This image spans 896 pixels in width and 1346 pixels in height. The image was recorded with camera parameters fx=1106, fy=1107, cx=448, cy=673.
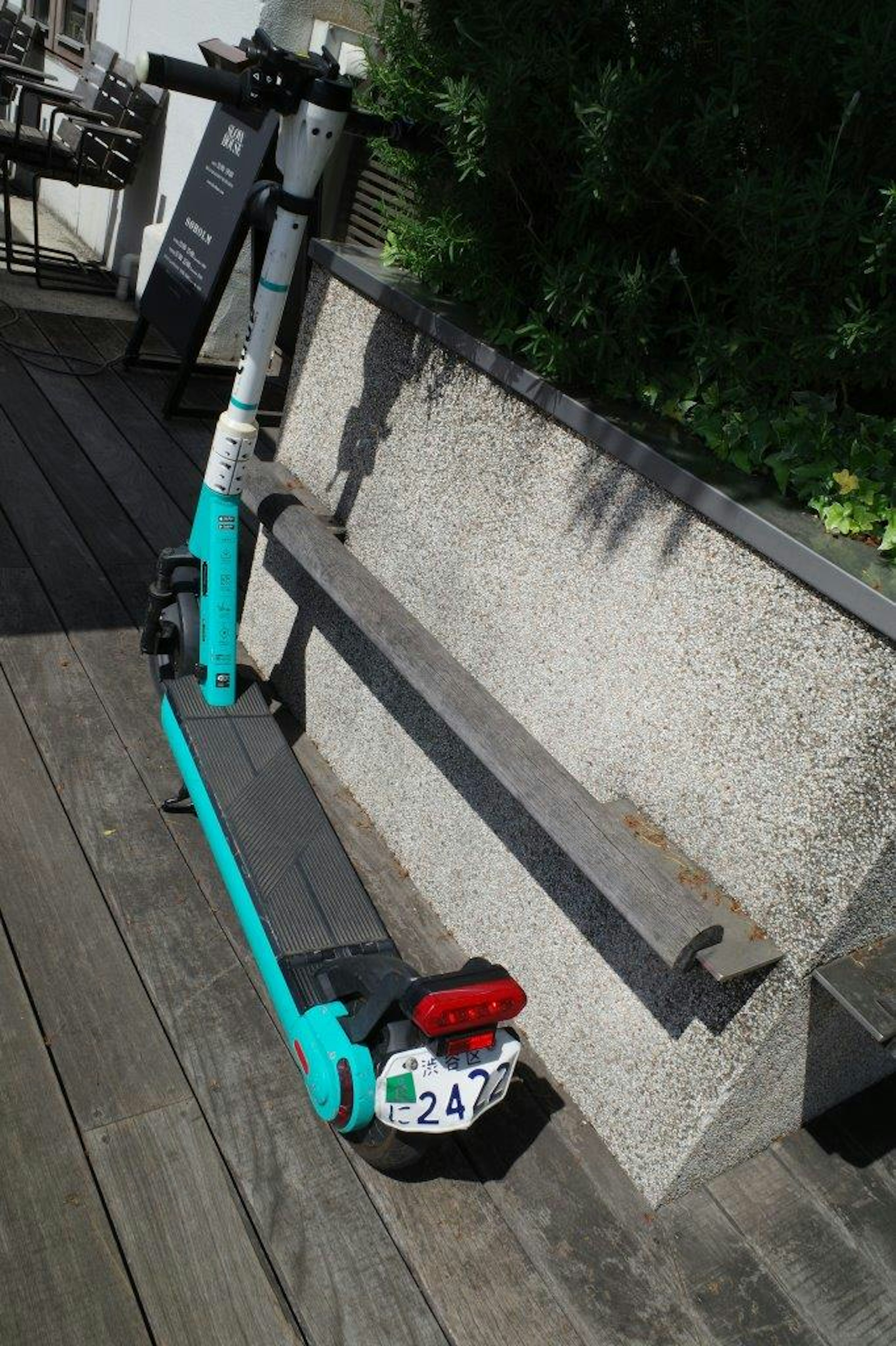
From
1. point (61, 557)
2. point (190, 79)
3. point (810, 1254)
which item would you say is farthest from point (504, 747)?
point (61, 557)

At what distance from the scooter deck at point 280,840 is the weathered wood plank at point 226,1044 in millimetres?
233

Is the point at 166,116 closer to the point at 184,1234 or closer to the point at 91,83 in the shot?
the point at 91,83

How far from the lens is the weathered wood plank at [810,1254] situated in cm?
229

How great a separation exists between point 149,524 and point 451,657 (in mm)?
2154

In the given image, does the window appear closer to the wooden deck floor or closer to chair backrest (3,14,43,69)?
chair backrest (3,14,43,69)

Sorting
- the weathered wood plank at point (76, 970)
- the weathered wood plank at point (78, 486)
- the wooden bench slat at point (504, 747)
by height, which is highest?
the wooden bench slat at point (504, 747)

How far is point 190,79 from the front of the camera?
248 cm

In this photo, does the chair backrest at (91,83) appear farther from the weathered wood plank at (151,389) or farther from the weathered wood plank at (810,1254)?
the weathered wood plank at (810,1254)

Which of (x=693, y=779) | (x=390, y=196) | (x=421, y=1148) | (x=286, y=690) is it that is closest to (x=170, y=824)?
(x=286, y=690)

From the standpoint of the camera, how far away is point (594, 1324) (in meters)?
2.17

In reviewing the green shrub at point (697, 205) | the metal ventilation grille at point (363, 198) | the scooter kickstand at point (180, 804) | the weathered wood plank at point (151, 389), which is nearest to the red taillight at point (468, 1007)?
the green shrub at point (697, 205)

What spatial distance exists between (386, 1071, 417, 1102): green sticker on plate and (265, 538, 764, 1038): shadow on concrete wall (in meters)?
0.53

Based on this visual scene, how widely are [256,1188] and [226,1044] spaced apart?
1.19 ft

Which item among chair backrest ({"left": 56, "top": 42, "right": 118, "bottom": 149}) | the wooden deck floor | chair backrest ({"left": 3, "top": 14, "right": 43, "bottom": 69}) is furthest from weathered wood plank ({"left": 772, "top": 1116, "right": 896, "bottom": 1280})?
chair backrest ({"left": 3, "top": 14, "right": 43, "bottom": 69})
